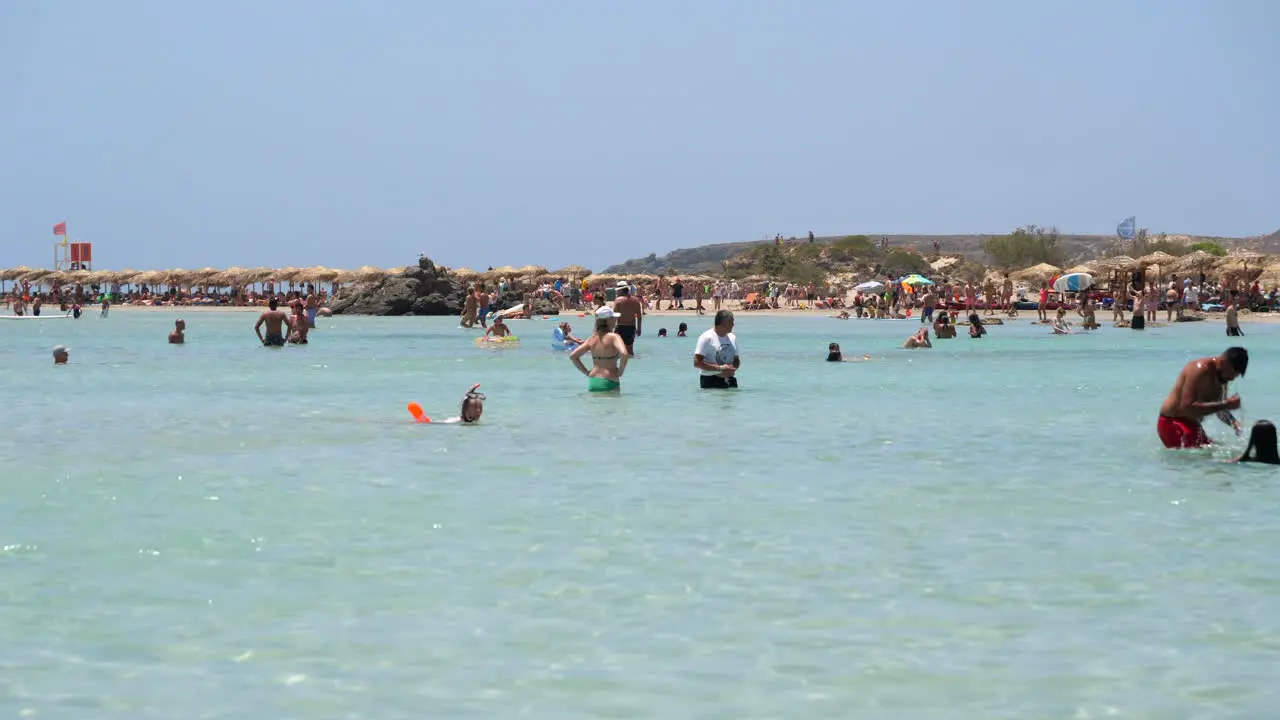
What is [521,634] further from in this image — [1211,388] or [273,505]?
[1211,388]

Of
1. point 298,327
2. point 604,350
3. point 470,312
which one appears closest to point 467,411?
point 604,350

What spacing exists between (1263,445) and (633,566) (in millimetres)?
5682

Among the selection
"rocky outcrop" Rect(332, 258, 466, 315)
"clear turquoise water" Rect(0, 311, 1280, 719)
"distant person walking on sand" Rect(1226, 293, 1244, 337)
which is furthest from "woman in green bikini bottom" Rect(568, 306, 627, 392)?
"rocky outcrop" Rect(332, 258, 466, 315)

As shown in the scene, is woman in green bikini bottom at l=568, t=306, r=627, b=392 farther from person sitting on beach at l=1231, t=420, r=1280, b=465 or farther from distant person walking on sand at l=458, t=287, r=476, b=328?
distant person walking on sand at l=458, t=287, r=476, b=328

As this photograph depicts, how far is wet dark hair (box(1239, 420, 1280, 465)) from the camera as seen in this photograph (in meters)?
11.4

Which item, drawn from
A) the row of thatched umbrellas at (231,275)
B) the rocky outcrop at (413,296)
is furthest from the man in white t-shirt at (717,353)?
the row of thatched umbrellas at (231,275)

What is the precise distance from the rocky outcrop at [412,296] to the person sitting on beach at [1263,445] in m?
55.8

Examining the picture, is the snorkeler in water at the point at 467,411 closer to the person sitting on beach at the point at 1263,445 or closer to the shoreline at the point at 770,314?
the person sitting on beach at the point at 1263,445

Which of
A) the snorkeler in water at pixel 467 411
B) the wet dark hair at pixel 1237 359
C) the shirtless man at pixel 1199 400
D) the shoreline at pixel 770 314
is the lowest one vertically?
the shoreline at pixel 770 314

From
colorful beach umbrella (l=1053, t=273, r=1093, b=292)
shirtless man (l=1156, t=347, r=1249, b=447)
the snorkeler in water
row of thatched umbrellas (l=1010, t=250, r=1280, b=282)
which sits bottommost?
the snorkeler in water

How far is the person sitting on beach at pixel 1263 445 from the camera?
449 inches

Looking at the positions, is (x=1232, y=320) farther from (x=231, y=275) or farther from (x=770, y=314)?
(x=231, y=275)

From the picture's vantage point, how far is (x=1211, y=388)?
39.1ft

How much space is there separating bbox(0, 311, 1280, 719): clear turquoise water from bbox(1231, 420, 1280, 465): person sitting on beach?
0.34 meters
